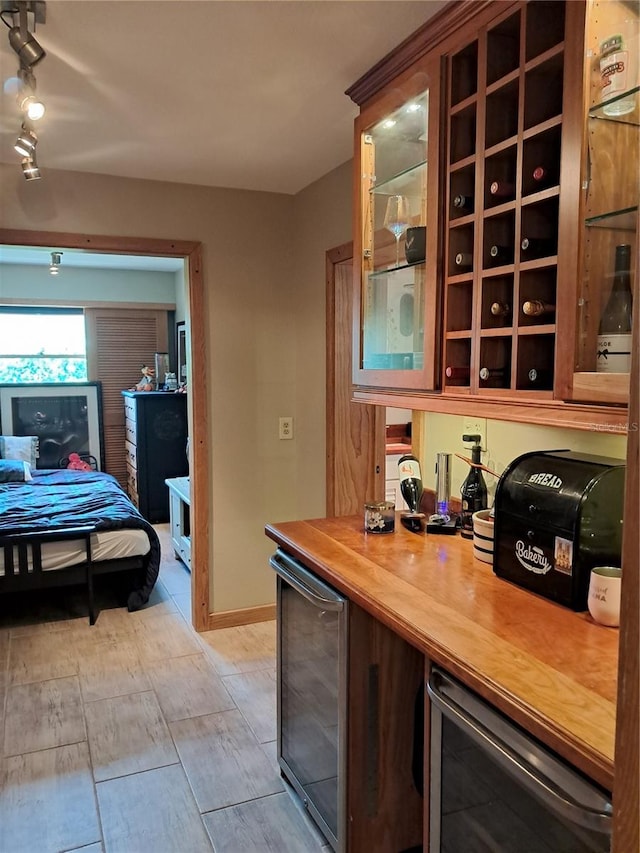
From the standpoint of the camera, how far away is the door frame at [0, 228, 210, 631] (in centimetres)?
337

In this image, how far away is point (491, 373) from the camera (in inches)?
66.3

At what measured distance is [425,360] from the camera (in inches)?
76.1

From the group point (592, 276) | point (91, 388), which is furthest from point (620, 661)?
point (91, 388)

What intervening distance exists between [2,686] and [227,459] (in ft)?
5.20

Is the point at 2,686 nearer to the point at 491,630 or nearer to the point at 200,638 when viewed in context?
the point at 200,638

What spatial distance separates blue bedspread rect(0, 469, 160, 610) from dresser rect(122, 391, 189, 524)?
3.66ft

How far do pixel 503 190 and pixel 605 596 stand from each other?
3.30 feet

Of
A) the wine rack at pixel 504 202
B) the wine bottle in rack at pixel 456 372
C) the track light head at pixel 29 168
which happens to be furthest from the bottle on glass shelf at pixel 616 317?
the track light head at pixel 29 168

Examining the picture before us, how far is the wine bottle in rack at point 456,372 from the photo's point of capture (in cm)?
181

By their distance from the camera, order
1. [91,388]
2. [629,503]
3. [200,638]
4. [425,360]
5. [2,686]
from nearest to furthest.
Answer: [629,503]
[425,360]
[2,686]
[200,638]
[91,388]

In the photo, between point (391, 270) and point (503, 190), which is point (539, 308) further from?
point (391, 270)

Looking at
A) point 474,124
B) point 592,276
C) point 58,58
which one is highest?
point 58,58

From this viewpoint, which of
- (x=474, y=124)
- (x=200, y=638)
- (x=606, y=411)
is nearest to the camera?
(x=606, y=411)

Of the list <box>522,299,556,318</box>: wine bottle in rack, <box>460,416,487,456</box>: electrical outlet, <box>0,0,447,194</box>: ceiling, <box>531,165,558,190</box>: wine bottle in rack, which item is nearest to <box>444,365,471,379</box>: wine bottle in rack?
<box>522,299,556,318</box>: wine bottle in rack
